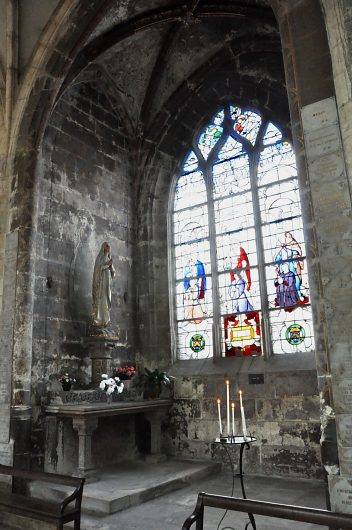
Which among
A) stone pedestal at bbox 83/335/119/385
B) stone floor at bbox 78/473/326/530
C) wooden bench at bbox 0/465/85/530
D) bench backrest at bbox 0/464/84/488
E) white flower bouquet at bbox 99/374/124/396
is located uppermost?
stone pedestal at bbox 83/335/119/385

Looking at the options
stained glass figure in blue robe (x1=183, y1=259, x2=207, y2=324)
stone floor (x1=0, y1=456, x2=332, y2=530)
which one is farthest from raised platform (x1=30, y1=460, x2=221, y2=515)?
stained glass figure in blue robe (x1=183, y1=259, x2=207, y2=324)

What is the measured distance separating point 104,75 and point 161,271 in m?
4.27

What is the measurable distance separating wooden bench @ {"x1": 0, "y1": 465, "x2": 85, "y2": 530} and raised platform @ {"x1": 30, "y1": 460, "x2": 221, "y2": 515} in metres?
0.97

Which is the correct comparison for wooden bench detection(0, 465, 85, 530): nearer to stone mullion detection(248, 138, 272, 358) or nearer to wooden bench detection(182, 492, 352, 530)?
wooden bench detection(182, 492, 352, 530)

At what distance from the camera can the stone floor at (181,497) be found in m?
4.93

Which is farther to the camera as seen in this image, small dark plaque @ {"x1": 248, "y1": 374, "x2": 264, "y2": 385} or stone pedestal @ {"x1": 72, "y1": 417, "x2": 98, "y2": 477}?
small dark plaque @ {"x1": 248, "y1": 374, "x2": 264, "y2": 385}

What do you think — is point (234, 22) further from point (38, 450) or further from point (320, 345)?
point (38, 450)

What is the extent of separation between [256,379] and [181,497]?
2.39 meters

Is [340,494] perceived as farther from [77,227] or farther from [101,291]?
[77,227]

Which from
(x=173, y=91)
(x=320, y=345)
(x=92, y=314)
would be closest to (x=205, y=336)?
(x=92, y=314)

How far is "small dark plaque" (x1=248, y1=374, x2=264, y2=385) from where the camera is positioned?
763 centimetres

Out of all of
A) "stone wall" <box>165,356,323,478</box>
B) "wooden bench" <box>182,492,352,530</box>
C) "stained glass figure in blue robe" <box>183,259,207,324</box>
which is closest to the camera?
"wooden bench" <box>182,492,352,530</box>

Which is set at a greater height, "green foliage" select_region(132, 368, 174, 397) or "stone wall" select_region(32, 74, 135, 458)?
"stone wall" select_region(32, 74, 135, 458)

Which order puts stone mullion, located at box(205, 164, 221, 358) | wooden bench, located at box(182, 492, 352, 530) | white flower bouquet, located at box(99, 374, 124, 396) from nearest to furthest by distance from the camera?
wooden bench, located at box(182, 492, 352, 530)
white flower bouquet, located at box(99, 374, 124, 396)
stone mullion, located at box(205, 164, 221, 358)
